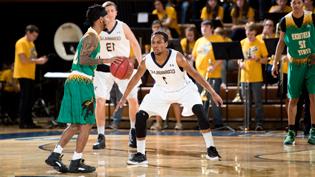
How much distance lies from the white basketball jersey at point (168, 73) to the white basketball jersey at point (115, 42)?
1761 mm

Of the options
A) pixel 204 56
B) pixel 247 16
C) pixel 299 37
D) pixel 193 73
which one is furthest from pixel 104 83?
pixel 247 16

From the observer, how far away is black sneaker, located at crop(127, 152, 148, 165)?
7906 mm

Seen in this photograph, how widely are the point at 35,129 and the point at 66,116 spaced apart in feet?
24.4

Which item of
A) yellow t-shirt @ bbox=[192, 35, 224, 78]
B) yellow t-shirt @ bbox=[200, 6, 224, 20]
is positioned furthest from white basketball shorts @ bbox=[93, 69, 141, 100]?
yellow t-shirt @ bbox=[200, 6, 224, 20]

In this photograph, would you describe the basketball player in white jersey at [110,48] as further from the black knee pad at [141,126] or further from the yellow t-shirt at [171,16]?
the yellow t-shirt at [171,16]

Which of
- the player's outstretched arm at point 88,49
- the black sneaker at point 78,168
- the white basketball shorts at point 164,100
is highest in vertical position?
the player's outstretched arm at point 88,49

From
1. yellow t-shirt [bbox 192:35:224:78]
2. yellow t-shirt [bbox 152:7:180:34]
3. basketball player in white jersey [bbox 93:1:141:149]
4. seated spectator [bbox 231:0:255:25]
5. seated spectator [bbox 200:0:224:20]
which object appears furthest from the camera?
yellow t-shirt [bbox 152:7:180:34]

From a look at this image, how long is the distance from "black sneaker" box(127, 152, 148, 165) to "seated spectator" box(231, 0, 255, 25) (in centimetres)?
841

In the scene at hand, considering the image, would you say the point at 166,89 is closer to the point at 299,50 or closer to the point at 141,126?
the point at 141,126

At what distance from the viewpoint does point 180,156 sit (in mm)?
8750

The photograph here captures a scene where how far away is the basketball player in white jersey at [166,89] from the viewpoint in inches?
319

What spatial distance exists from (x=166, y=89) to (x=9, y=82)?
30.0 feet

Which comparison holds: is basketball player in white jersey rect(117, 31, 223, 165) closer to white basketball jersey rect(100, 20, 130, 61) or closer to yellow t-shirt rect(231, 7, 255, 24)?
white basketball jersey rect(100, 20, 130, 61)

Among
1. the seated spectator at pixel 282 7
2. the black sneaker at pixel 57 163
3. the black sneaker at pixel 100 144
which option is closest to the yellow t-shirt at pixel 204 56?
the seated spectator at pixel 282 7
